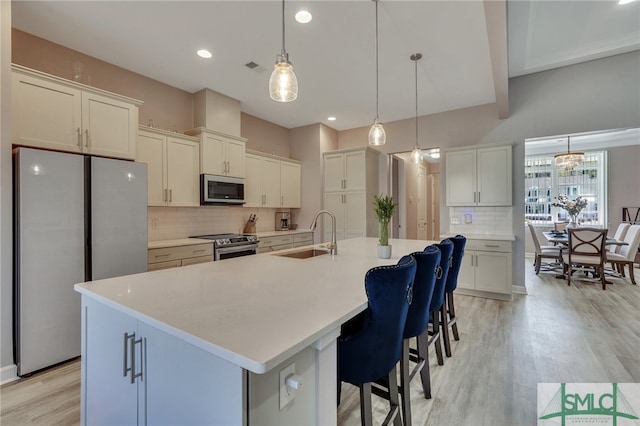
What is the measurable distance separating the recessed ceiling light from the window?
6828 mm

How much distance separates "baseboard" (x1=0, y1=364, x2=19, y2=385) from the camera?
2.18 meters

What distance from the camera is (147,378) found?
44.4 inches

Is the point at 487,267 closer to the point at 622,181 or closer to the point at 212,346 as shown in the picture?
the point at 212,346

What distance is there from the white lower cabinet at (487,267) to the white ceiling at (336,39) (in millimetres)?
2212

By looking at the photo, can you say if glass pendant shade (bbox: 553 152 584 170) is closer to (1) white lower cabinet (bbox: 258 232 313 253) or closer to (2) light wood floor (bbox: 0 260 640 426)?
(2) light wood floor (bbox: 0 260 640 426)

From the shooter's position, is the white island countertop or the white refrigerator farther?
the white refrigerator

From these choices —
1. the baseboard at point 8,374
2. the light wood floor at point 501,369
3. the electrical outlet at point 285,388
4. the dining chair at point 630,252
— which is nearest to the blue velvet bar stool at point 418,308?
the light wood floor at point 501,369

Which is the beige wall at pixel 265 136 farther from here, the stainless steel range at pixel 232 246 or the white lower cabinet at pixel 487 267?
the white lower cabinet at pixel 487 267

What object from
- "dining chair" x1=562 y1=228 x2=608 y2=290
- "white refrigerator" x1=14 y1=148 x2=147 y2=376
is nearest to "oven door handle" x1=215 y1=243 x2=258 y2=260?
"white refrigerator" x1=14 y1=148 x2=147 y2=376

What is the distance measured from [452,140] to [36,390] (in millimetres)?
5652

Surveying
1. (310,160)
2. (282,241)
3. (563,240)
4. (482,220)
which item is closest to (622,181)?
(563,240)

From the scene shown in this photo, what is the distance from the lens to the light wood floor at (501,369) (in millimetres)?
1848

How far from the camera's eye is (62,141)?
8.38ft

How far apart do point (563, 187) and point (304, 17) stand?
8.79 meters
